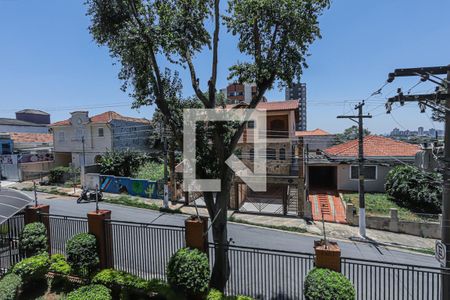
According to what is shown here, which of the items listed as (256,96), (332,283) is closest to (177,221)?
(256,96)

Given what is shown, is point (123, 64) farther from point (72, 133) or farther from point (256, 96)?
point (72, 133)

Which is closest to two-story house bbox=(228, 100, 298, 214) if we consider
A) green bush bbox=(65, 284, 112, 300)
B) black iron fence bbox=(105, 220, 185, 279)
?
black iron fence bbox=(105, 220, 185, 279)

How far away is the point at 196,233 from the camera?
6.73 meters

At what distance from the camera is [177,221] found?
638 inches

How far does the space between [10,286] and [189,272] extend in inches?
175

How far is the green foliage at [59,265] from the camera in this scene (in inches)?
296

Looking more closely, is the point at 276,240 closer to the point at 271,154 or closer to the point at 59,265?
the point at 59,265

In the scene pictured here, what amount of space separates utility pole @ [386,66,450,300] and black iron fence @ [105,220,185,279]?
664 centimetres

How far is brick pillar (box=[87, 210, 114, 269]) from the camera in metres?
7.58

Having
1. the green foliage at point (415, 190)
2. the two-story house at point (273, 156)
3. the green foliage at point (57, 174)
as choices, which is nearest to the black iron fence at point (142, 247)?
the two-story house at point (273, 156)

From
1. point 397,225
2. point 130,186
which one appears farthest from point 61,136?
point 397,225

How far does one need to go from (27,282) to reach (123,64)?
267 inches

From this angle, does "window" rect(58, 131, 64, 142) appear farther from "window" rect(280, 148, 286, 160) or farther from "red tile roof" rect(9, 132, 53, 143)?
"window" rect(280, 148, 286, 160)

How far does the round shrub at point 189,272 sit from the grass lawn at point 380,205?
1515 cm
